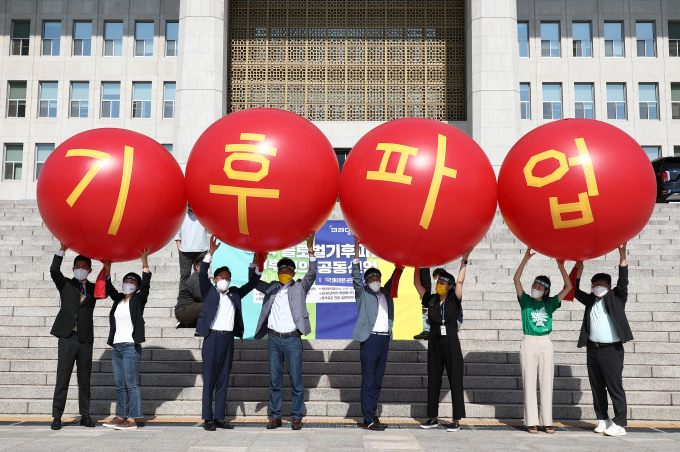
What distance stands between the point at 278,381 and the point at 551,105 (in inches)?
794

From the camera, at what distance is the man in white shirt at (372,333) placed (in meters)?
6.58

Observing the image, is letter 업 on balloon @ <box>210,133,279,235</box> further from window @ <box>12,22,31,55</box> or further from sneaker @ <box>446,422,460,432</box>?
window @ <box>12,22,31,55</box>

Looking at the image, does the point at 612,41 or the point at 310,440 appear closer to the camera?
the point at 310,440

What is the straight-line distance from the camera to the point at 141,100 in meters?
24.1

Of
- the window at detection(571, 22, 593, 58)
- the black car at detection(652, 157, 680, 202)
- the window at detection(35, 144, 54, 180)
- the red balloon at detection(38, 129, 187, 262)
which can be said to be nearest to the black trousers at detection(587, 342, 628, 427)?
the red balloon at detection(38, 129, 187, 262)

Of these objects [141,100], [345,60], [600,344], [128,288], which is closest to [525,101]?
[345,60]

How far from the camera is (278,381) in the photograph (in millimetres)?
6672

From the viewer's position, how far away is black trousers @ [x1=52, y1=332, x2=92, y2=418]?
21.3 ft

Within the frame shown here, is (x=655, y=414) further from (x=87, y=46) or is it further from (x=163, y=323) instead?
(x=87, y=46)

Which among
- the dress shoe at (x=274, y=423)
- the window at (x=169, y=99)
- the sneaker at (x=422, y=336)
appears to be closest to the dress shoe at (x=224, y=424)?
the dress shoe at (x=274, y=423)

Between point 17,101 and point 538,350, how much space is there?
24358 mm

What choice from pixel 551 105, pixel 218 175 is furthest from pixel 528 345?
pixel 551 105

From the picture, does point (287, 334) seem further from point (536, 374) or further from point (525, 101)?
point (525, 101)

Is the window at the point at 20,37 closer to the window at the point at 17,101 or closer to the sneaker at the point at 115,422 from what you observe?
the window at the point at 17,101
